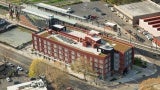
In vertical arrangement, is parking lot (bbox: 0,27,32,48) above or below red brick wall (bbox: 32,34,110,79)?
below

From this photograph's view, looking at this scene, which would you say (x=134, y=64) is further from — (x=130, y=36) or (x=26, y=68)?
(x=26, y=68)

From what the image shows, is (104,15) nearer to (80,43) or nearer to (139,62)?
(80,43)

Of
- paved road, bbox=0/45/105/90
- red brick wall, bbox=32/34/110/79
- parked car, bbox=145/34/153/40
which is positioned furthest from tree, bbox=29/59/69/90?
parked car, bbox=145/34/153/40

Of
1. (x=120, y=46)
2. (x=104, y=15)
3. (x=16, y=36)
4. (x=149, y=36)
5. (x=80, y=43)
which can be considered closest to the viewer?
(x=120, y=46)

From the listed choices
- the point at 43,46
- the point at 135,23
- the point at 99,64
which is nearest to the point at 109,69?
the point at 99,64

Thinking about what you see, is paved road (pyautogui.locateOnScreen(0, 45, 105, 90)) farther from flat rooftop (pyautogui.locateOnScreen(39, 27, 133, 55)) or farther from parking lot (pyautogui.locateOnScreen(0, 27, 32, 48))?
flat rooftop (pyautogui.locateOnScreen(39, 27, 133, 55))

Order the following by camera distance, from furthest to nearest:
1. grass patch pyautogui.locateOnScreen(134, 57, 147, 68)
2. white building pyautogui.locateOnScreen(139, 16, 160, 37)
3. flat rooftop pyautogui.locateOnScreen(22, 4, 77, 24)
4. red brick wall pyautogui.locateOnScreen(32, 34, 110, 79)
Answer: flat rooftop pyautogui.locateOnScreen(22, 4, 77, 24) → white building pyautogui.locateOnScreen(139, 16, 160, 37) → grass patch pyautogui.locateOnScreen(134, 57, 147, 68) → red brick wall pyautogui.locateOnScreen(32, 34, 110, 79)

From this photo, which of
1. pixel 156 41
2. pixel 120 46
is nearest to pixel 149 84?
pixel 120 46
